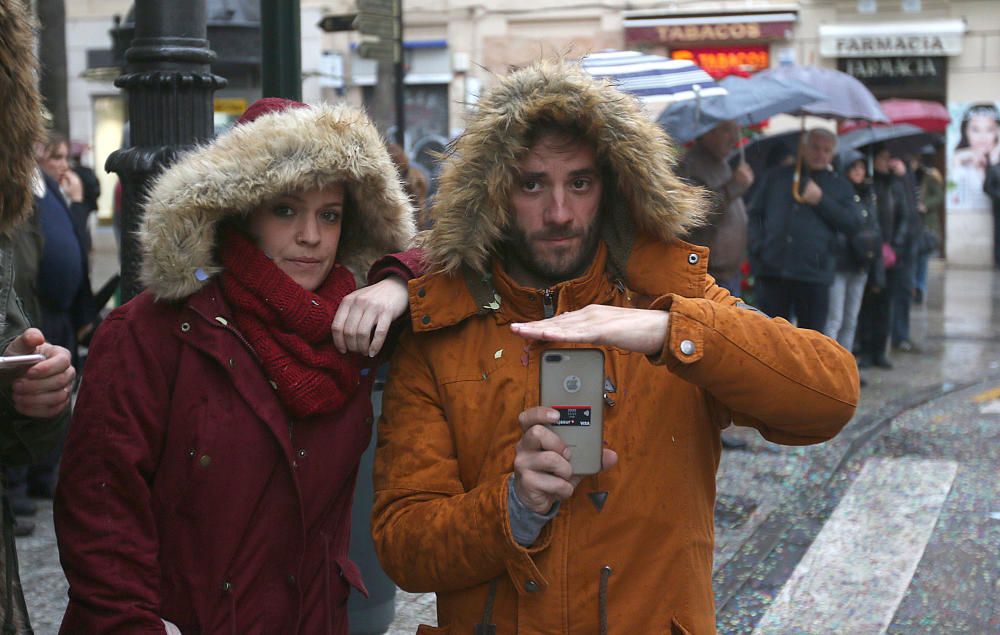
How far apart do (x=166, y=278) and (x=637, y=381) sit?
1.01 m

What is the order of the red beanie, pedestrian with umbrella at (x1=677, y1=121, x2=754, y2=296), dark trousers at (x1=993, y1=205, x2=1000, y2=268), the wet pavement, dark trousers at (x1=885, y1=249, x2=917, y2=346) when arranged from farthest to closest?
dark trousers at (x1=993, y1=205, x2=1000, y2=268) < dark trousers at (x1=885, y1=249, x2=917, y2=346) < pedestrian with umbrella at (x1=677, y1=121, x2=754, y2=296) < the wet pavement < the red beanie

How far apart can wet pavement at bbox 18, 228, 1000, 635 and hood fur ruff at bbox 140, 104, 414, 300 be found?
2594mm

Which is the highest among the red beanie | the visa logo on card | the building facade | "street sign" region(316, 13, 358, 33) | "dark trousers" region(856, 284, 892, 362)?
the building facade

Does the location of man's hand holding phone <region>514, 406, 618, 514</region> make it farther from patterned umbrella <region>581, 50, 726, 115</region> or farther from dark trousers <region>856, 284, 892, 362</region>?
dark trousers <region>856, 284, 892, 362</region>

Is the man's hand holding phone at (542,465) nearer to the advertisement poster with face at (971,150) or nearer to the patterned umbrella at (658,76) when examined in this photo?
the patterned umbrella at (658,76)

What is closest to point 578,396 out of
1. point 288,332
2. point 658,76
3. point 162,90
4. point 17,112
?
point 288,332

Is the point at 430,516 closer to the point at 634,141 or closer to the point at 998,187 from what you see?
the point at 634,141

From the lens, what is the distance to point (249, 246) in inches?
107

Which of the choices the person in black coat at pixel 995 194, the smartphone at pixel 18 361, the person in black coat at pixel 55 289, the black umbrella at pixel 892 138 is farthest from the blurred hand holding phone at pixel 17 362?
the person in black coat at pixel 995 194

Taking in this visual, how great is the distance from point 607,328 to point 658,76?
6.44 meters

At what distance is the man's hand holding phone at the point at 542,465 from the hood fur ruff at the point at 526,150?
1.41 feet

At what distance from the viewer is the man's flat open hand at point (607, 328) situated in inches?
86.1

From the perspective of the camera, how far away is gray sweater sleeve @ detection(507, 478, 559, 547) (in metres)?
2.29

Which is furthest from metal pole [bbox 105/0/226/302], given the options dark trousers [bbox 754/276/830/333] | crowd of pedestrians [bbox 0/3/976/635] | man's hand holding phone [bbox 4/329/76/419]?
dark trousers [bbox 754/276/830/333]
